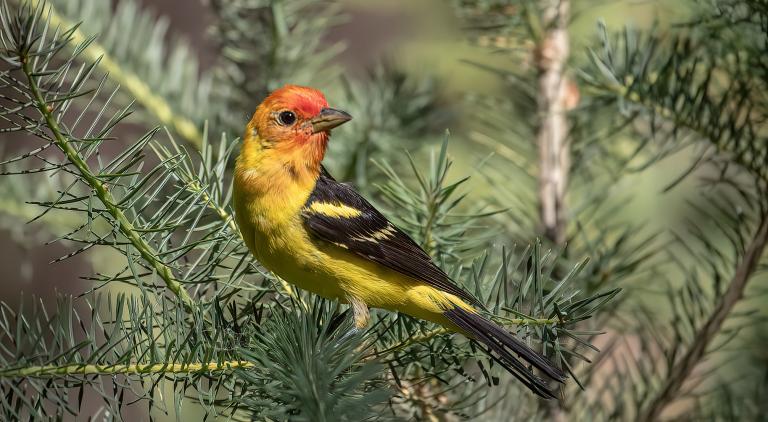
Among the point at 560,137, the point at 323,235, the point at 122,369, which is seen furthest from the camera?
the point at 560,137

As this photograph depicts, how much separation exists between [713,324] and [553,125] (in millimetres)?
480

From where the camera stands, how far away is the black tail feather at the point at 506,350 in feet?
3.00

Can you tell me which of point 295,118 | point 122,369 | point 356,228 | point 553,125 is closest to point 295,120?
point 295,118

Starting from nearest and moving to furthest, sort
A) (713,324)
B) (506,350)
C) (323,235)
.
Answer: (506,350), (713,324), (323,235)

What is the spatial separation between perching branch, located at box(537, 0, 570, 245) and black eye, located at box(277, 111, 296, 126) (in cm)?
45

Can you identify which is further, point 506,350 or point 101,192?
point 506,350

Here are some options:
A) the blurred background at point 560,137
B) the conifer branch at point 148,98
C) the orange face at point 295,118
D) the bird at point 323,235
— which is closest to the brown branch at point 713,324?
the blurred background at point 560,137

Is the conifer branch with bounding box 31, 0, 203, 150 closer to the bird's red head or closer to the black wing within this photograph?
the bird's red head

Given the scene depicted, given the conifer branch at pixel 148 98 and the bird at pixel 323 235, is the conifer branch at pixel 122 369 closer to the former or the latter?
the bird at pixel 323 235

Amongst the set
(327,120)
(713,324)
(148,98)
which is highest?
(148,98)

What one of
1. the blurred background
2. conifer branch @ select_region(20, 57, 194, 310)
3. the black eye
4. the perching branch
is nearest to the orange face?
the black eye

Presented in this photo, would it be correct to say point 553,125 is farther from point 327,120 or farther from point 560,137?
point 327,120

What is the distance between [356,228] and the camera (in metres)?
1.30

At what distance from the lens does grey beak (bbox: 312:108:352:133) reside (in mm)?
1323
